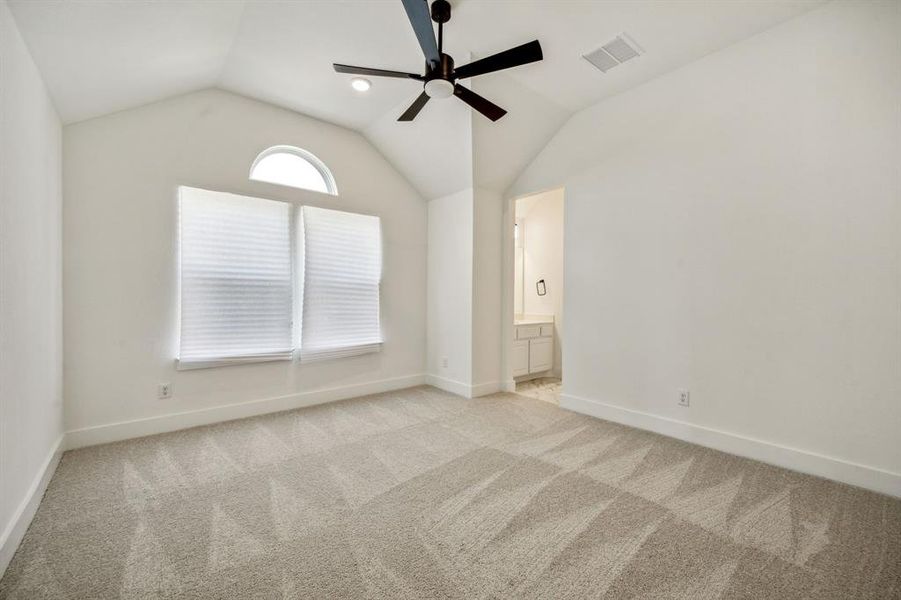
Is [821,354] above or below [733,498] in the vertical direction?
above

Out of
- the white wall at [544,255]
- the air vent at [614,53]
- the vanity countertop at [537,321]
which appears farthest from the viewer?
the white wall at [544,255]

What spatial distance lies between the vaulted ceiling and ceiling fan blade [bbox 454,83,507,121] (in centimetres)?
48

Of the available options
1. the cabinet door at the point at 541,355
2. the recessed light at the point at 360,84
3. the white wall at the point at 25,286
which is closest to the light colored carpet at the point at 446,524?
the white wall at the point at 25,286

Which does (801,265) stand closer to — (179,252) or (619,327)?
(619,327)

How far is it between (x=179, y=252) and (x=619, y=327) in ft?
12.7

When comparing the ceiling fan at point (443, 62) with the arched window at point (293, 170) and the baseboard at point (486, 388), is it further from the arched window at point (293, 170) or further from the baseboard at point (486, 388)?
the baseboard at point (486, 388)

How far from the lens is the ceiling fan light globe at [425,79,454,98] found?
87.8 inches

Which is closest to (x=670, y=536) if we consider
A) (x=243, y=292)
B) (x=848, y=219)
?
(x=848, y=219)

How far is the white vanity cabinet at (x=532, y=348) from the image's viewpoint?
4.62 meters

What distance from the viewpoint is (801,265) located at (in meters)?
2.41

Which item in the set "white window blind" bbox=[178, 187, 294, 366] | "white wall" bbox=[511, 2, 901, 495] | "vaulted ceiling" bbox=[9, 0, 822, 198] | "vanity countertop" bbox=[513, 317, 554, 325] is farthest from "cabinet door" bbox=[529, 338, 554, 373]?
"white window blind" bbox=[178, 187, 294, 366]

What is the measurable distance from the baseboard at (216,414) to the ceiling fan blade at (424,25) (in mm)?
3205

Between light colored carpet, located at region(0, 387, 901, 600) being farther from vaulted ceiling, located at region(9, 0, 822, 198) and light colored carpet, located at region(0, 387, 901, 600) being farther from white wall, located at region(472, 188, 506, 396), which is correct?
vaulted ceiling, located at region(9, 0, 822, 198)

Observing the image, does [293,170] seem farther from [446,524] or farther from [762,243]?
[762,243]
